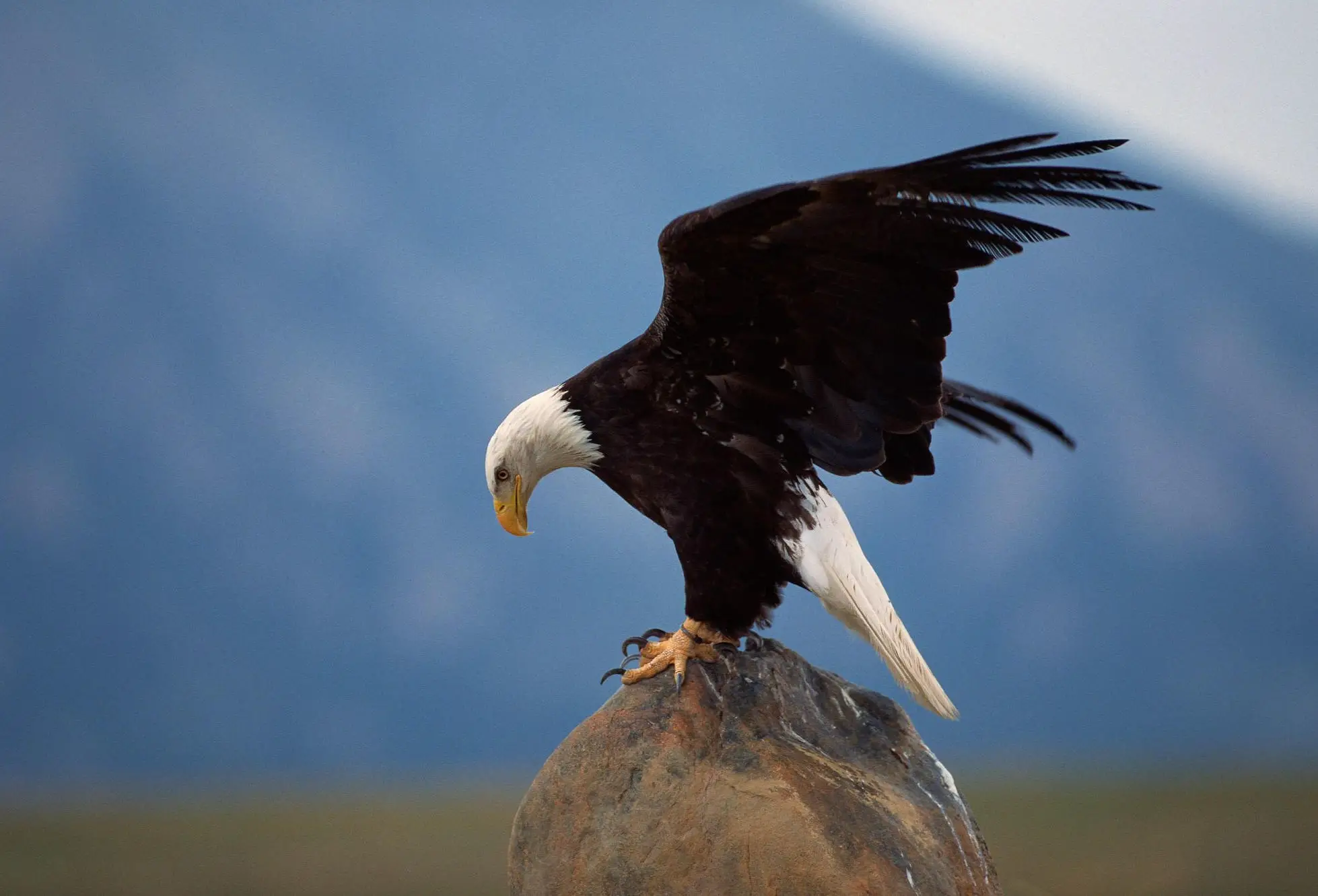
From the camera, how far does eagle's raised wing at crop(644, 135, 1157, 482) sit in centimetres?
279

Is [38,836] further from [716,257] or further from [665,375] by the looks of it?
[716,257]

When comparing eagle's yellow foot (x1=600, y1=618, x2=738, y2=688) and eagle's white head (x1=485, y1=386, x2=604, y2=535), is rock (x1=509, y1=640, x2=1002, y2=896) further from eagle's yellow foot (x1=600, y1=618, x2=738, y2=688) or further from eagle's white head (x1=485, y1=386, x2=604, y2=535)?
eagle's white head (x1=485, y1=386, x2=604, y2=535)

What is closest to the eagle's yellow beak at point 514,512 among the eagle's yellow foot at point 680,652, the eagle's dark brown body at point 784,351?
the eagle's dark brown body at point 784,351

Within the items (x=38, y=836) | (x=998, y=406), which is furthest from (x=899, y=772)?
(x=38, y=836)

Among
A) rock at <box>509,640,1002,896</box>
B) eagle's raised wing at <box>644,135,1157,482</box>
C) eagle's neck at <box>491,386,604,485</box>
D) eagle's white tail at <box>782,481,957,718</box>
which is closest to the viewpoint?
eagle's raised wing at <box>644,135,1157,482</box>

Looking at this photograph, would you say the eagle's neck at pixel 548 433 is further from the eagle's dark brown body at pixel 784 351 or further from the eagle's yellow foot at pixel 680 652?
the eagle's yellow foot at pixel 680 652

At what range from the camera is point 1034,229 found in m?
2.83

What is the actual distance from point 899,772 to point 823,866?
54 centimetres

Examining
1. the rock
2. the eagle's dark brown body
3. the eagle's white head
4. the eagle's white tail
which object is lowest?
the rock

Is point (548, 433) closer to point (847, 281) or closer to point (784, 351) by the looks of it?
point (784, 351)

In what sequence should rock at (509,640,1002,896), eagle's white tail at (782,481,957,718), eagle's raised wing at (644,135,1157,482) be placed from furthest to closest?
eagle's white tail at (782,481,957,718), rock at (509,640,1002,896), eagle's raised wing at (644,135,1157,482)

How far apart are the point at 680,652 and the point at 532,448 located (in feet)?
2.49

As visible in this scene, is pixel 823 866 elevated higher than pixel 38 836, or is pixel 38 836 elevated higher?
pixel 38 836

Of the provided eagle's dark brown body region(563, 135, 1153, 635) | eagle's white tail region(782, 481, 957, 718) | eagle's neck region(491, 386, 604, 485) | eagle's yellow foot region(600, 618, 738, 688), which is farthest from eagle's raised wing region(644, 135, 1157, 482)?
eagle's yellow foot region(600, 618, 738, 688)
